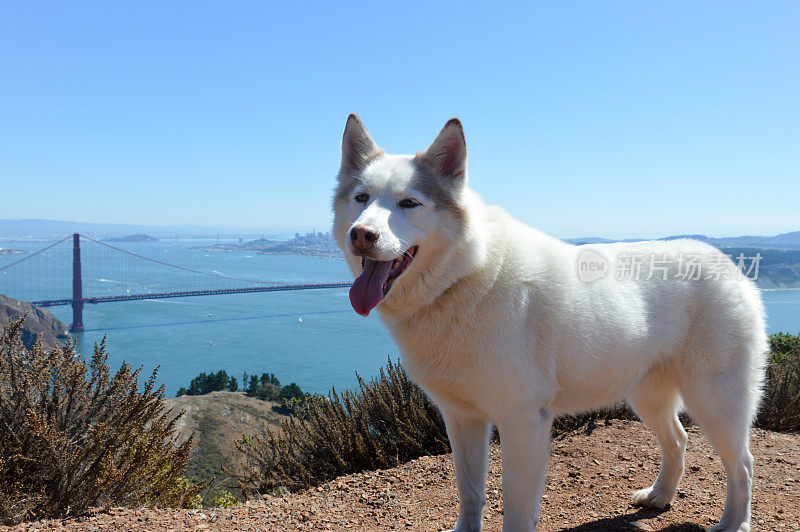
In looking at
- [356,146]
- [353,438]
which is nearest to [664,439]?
[353,438]

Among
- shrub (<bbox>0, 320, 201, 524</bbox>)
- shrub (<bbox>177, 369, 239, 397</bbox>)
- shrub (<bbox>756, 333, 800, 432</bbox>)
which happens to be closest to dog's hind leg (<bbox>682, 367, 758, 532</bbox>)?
shrub (<bbox>756, 333, 800, 432</bbox>)

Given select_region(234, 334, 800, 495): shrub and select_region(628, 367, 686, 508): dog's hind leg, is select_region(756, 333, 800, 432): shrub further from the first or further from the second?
select_region(628, 367, 686, 508): dog's hind leg

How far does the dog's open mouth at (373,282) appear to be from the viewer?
7.50 ft

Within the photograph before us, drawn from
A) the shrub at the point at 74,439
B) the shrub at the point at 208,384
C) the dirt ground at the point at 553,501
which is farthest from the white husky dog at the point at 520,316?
the shrub at the point at 208,384

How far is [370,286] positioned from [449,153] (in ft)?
2.70

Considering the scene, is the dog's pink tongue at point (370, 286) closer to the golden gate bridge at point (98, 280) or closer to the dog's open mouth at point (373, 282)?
the dog's open mouth at point (373, 282)

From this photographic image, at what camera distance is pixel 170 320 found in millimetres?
88250

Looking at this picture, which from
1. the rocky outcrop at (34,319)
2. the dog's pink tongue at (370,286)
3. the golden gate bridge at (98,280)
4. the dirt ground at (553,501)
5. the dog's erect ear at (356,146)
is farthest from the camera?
the golden gate bridge at (98,280)

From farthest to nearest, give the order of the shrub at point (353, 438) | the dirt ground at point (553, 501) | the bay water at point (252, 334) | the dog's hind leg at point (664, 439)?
the bay water at point (252, 334) → the shrub at point (353, 438) → the dog's hind leg at point (664, 439) → the dirt ground at point (553, 501)

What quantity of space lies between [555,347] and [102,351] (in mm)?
4017

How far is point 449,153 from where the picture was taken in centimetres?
257

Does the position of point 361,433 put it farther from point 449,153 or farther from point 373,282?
point 449,153

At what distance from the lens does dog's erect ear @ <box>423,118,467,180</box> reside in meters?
2.55

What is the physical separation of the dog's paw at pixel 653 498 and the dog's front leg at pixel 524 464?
4.90 ft
